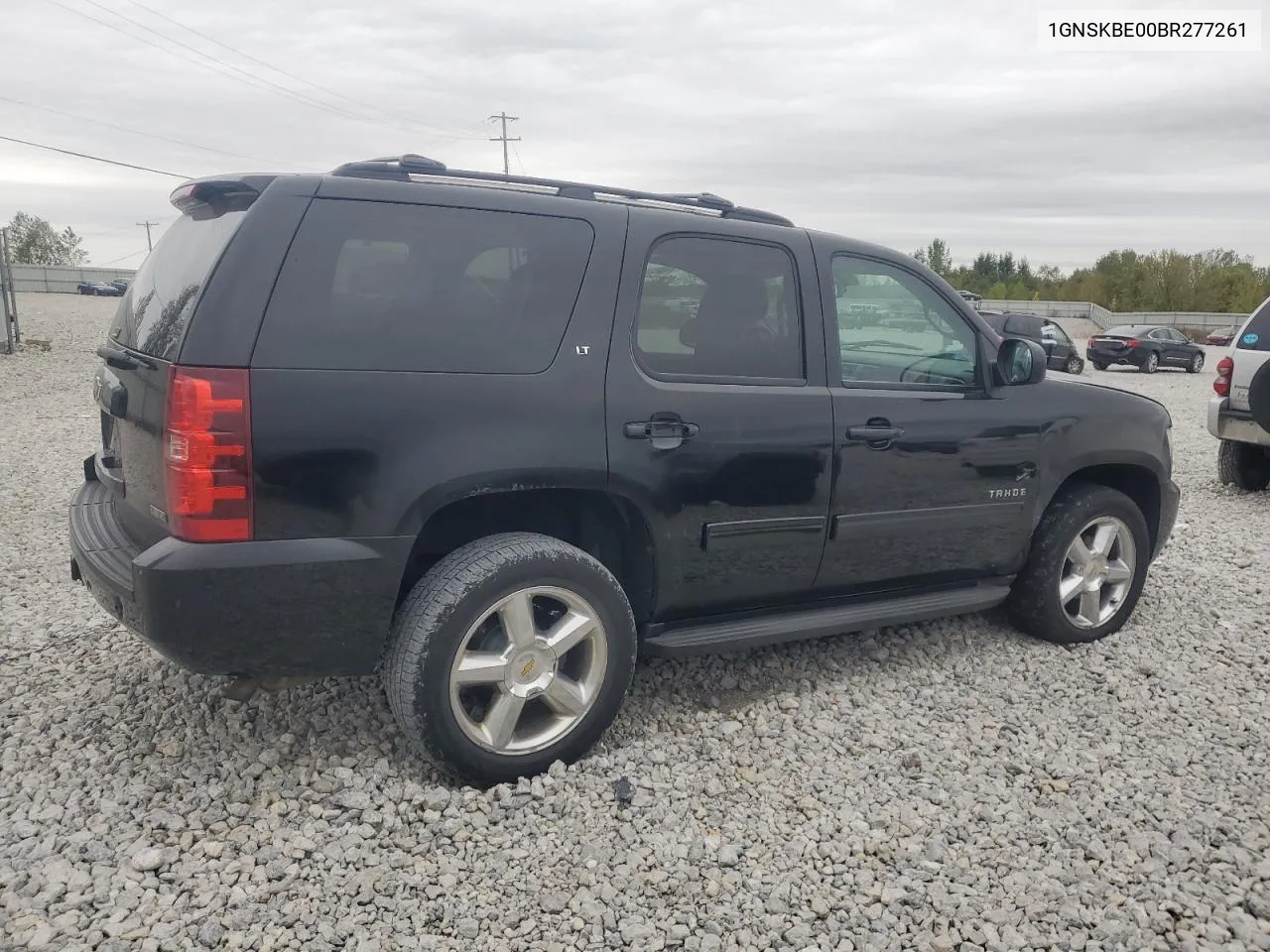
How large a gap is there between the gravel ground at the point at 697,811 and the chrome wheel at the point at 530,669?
0.20 metres

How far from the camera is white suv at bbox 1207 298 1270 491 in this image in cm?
782

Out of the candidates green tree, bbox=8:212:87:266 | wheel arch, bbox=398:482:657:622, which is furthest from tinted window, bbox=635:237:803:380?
green tree, bbox=8:212:87:266

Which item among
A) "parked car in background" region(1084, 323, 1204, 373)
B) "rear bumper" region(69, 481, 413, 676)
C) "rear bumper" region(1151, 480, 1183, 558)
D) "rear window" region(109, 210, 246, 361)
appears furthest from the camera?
"parked car in background" region(1084, 323, 1204, 373)

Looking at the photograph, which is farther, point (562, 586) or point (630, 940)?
point (562, 586)

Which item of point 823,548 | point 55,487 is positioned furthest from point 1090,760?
point 55,487

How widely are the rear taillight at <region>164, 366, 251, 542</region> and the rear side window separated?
0.13m

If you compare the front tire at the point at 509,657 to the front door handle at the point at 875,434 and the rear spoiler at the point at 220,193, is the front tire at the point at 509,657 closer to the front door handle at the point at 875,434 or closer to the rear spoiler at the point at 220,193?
the front door handle at the point at 875,434

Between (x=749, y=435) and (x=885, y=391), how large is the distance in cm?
72

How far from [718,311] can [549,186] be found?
732 millimetres

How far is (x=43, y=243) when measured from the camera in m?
84.4

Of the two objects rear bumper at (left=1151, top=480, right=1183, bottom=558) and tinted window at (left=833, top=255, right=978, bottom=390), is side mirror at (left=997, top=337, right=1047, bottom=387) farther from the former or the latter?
rear bumper at (left=1151, top=480, right=1183, bottom=558)

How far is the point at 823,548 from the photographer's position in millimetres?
3596

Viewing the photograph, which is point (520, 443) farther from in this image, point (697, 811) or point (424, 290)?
point (697, 811)

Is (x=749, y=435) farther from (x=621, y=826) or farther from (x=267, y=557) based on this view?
(x=267, y=557)
